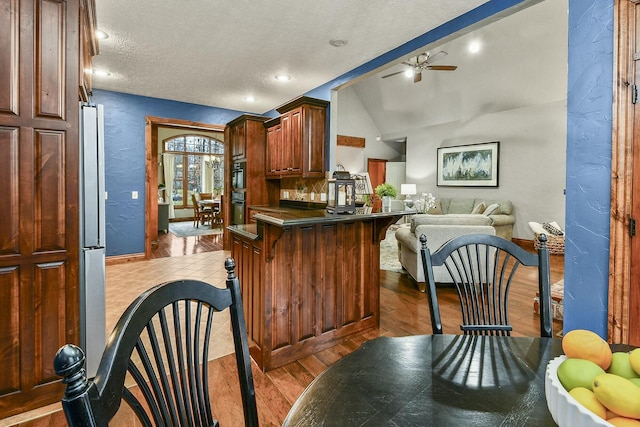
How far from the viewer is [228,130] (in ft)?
20.0

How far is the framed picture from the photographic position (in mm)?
7605

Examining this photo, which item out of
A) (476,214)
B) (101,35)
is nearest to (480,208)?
(476,214)

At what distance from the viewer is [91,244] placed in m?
2.03

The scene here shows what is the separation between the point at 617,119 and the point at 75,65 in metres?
3.13

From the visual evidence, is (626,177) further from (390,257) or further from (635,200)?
(390,257)

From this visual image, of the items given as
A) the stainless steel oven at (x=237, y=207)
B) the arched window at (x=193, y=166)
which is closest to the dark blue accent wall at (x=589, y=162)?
the stainless steel oven at (x=237, y=207)

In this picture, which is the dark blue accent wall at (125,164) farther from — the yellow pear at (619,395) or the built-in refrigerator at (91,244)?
the yellow pear at (619,395)

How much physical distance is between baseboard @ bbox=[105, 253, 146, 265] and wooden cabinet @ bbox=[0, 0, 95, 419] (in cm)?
360

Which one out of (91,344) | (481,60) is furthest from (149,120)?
(481,60)

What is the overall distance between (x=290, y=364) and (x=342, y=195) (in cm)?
138

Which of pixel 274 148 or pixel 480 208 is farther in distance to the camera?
pixel 480 208

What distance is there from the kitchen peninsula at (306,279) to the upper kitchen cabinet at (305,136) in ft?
6.30

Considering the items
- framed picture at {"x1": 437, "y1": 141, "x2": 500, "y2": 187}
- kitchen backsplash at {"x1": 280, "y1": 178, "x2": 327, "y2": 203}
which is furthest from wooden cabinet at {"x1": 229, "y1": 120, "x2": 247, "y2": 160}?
framed picture at {"x1": 437, "y1": 141, "x2": 500, "y2": 187}

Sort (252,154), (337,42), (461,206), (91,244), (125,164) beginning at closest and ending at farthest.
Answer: (91,244)
(337,42)
(125,164)
(252,154)
(461,206)
